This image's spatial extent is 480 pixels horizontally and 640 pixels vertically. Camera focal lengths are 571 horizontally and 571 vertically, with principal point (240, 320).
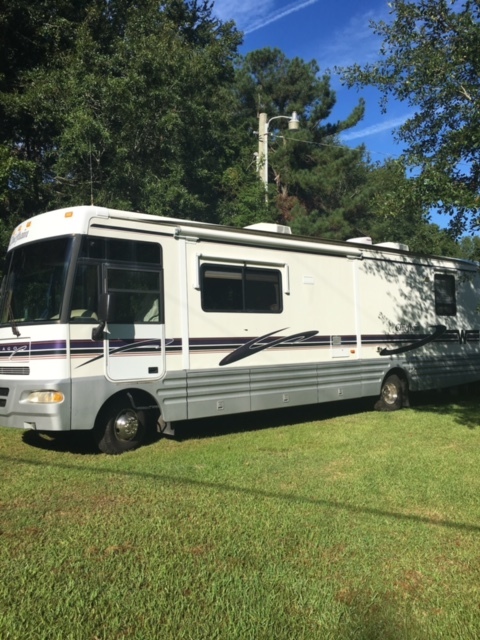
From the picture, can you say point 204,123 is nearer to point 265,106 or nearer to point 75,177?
point 75,177

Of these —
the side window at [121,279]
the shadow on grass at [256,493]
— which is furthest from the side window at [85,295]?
the shadow on grass at [256,493]

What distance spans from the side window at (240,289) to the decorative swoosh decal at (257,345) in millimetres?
434

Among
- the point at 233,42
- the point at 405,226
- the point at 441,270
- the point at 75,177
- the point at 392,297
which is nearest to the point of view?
the point at 392,297

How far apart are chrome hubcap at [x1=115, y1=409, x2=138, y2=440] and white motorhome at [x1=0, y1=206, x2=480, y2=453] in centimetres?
1

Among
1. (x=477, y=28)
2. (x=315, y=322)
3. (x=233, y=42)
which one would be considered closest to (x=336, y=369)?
(x=315, y=322)

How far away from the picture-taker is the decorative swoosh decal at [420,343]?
10.4 m

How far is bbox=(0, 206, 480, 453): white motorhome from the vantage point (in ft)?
21.9

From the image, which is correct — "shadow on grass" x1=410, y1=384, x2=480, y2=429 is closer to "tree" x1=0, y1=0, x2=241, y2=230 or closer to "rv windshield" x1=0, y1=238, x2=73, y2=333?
"rv windshield" x1=0, y1=238, x2=73, y2=333

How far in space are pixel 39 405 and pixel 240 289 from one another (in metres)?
3.23

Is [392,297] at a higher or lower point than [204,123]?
lower

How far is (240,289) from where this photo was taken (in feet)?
27.2

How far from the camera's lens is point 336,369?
945 centimetres

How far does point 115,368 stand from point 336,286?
4.32m

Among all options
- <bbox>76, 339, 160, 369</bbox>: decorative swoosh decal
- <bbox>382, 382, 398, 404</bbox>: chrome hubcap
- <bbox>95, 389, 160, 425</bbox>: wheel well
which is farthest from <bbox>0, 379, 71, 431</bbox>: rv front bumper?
<bbox>382, 382, 398, 404</bbox>: chrome hubcap
